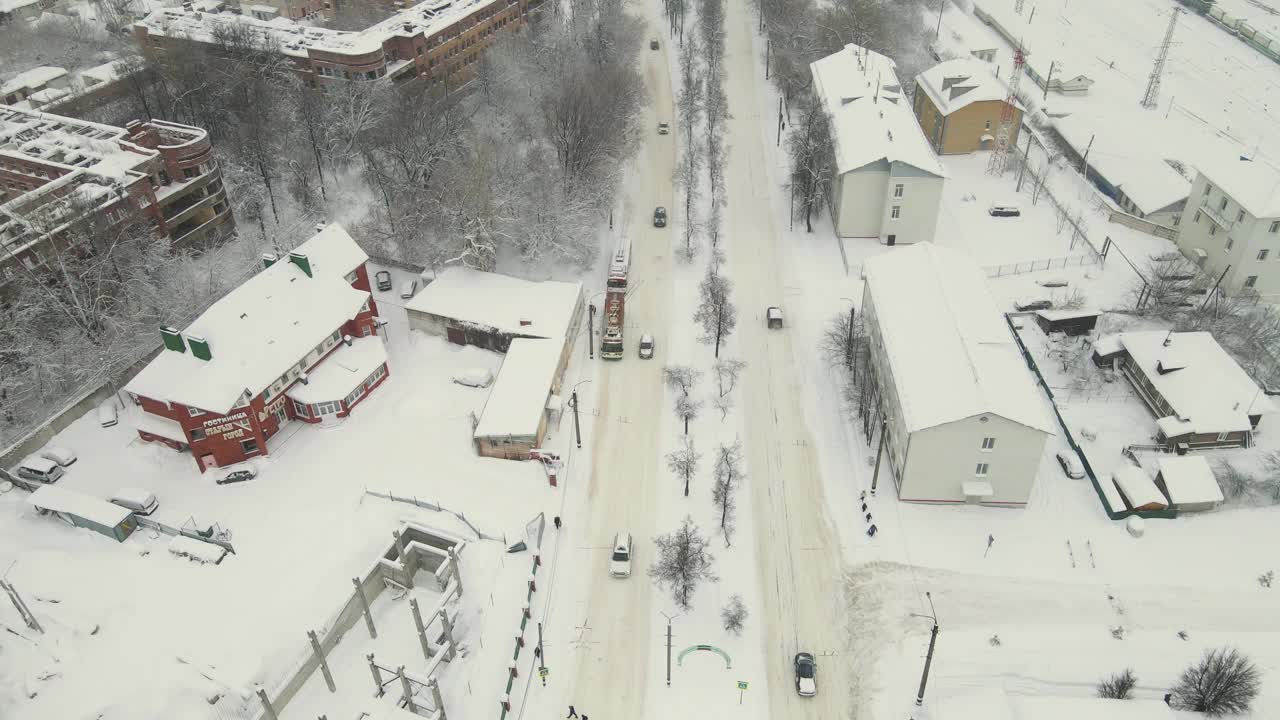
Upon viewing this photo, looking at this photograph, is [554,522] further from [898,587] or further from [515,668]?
[898,587]

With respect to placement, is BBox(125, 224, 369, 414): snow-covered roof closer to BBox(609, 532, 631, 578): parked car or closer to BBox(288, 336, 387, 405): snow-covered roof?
BBox(288, 336, 387, 405): snow-covered roof

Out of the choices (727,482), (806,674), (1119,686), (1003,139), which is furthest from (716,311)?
(1003,139)

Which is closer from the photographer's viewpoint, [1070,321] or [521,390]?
[521,390]

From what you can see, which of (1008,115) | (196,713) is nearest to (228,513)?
(196,713)

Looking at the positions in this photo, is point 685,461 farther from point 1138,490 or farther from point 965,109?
point 965,109

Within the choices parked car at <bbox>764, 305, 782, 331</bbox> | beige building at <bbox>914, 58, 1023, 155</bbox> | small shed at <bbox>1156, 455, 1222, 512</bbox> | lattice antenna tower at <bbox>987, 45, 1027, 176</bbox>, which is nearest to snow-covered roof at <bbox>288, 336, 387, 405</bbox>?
parked car at <bbox>764, 305, 782, 331</bbox>

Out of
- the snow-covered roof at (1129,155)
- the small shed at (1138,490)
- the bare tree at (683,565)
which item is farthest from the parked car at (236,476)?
the snow-covered roof at (1129,155)

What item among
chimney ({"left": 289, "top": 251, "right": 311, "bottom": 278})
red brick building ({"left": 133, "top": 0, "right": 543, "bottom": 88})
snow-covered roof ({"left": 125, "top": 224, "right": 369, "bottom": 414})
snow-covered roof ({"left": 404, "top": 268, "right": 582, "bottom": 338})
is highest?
red brick building ({"left": 133, "top": 0, "right": 543, "bottom": 88})
